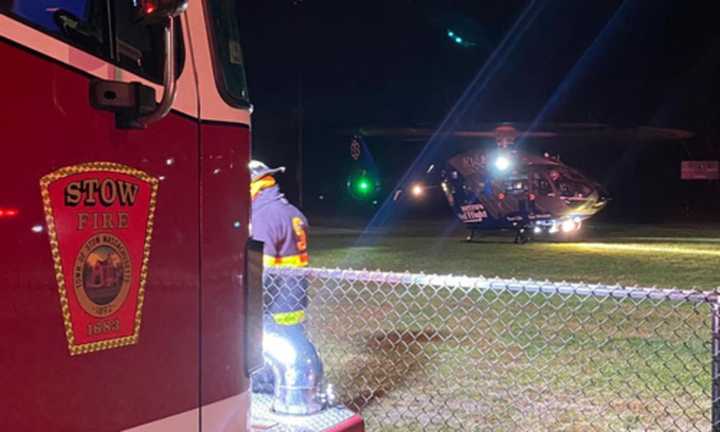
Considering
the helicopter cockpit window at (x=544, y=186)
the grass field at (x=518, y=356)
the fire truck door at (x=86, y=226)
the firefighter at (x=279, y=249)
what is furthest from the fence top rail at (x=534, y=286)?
the helicopter cockpit window at (x=544, y=186)

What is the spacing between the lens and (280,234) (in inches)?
198

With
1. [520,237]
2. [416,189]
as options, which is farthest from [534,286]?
[416,189]

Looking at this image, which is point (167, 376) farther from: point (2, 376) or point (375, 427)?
point (375, 427)

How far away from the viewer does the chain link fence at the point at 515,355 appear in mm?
5543

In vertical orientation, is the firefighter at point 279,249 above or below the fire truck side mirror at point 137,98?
below

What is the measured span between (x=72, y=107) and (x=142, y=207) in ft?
0.99

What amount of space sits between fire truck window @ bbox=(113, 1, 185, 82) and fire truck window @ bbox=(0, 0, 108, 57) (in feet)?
0.14

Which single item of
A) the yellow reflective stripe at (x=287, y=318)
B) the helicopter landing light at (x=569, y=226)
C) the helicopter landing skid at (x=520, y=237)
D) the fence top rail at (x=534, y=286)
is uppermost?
the fence top rail at (x=534, y=286)

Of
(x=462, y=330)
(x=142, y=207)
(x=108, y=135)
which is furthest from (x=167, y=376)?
(x=462, y=330)

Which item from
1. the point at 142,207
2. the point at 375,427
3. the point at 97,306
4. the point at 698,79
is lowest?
the point at 375,427

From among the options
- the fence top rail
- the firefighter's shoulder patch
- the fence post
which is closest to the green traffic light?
the fence top rail

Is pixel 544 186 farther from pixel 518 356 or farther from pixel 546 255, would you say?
pixel 518 356

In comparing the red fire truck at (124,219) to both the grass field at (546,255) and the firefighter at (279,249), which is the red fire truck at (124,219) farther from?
the grass field at (546,255)

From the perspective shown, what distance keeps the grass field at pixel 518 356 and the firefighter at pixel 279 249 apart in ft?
4.02
